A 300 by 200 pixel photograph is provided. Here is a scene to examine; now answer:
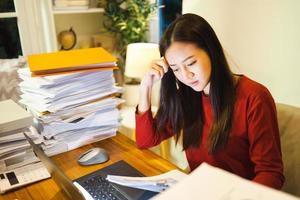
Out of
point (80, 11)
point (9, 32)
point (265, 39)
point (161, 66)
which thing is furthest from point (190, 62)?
point (9, 32)

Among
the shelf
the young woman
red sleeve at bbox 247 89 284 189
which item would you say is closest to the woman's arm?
the young woman

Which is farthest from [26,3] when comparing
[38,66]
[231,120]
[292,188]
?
[292,188]

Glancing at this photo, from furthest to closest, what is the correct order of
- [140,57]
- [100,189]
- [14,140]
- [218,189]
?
[140,57]
[14,140]
[100,189]
[218,189]

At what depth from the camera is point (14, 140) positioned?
3.31 ft

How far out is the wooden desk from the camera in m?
0.87

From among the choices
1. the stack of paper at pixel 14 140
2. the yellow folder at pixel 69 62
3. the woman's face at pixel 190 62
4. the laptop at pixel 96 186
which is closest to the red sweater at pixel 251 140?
the woman's face at pixel 190 62

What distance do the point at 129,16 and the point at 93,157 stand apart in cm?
180

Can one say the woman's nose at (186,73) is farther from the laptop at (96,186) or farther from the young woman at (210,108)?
the laptop at (96,186)

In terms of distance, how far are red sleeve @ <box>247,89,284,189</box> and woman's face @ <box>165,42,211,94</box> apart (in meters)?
0.19

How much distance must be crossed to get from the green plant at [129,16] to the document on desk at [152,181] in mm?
1809

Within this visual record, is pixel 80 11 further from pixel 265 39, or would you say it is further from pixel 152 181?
pixel 152 181

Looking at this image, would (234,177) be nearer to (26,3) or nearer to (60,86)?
(60,86)

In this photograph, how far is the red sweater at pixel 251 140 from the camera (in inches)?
36.6

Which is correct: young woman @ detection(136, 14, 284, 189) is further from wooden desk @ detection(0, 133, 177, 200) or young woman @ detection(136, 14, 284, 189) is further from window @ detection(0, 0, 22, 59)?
window @ detection(0, 0, 22, 59)
